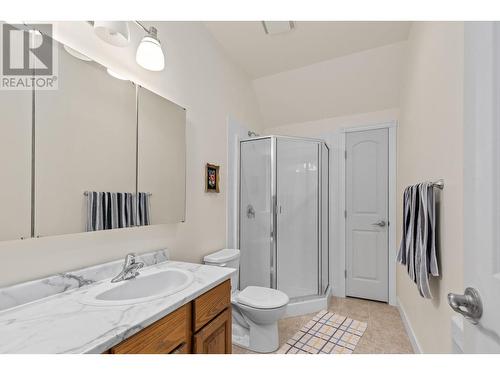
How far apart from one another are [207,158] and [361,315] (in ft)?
7.38

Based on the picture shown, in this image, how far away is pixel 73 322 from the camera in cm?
83

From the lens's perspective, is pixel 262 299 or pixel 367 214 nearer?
pixel 262 299

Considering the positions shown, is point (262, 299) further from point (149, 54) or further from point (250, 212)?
point (149, 54)

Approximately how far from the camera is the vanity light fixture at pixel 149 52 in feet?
4.67

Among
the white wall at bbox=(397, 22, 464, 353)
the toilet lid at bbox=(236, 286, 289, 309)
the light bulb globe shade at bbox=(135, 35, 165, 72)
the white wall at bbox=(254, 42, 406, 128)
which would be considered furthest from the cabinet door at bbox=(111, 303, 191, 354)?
the white wall at bbox=(254, 42, 406, 128)

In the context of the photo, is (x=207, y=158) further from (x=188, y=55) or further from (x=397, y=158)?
(x=397, y=158)

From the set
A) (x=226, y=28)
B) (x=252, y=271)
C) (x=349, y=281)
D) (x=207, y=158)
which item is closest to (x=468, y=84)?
(x=207, y=158)

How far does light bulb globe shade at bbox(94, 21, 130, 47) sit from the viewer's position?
1199 mm

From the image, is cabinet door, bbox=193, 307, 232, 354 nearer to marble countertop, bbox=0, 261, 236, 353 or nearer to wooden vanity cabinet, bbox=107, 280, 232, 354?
wooden vanity cabinet, bbox=107, 280, 232, 354

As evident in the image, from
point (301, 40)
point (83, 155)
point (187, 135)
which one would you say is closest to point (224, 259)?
point (187, 135)

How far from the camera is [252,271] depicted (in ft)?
8.59

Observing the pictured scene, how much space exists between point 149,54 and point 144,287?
4.38 ft

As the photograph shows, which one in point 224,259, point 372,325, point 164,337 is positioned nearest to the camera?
point 164,337

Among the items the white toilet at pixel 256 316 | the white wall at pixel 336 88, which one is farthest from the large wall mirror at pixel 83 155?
the white wall at pixel 336 88
